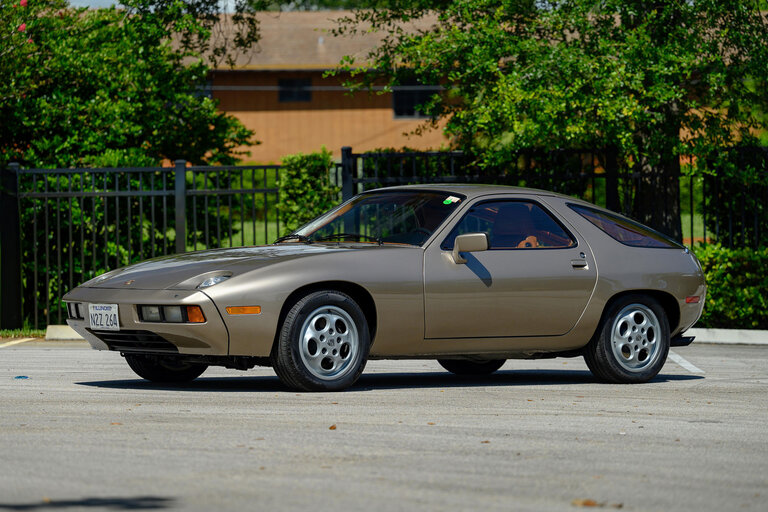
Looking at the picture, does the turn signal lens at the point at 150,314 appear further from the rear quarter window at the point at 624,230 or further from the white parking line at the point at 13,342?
the white parking line at the point at 13,342

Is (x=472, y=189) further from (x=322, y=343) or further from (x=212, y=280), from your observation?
(x=212, y=280)

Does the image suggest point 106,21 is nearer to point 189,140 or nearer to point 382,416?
point 189,140

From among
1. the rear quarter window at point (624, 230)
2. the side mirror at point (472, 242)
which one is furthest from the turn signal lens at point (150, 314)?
the rear quarter window at point (624, 230)

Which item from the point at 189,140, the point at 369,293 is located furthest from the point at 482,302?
the point at 189,140

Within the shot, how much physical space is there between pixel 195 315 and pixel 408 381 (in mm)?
2401

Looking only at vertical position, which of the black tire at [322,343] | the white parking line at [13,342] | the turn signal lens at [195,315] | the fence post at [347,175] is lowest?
the white parking line at [13,342]

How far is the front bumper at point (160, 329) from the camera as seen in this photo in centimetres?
856

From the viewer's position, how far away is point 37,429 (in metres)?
7.29

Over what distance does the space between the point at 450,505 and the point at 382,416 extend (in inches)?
103

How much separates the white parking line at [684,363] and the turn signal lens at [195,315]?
4.99 m

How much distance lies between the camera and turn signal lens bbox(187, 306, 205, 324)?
28.1 feet

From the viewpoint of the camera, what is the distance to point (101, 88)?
17609mm

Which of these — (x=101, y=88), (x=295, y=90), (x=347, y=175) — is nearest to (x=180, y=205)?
(x=347, y=175)

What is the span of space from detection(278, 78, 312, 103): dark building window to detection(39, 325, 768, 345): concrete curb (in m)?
30.9
